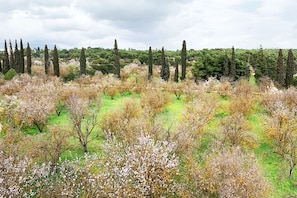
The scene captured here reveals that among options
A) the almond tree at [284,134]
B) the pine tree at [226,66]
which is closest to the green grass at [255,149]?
the almond tree at [284,134]

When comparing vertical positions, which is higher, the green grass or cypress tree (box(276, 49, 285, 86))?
cypress tree (box(276, 49, 285, 86))

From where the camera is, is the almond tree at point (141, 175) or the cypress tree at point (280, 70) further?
the cypress tree at point (280, 70)

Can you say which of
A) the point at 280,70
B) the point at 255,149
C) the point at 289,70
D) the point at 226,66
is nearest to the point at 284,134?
the point at 255,149

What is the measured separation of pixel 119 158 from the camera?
2147 cm

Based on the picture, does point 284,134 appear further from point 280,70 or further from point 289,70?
point 289,70

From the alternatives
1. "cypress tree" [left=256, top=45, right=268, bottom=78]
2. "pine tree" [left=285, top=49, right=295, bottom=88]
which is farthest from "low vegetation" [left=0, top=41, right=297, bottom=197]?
"cypress tree" [left=256, top=45, right=268, bottom=78]

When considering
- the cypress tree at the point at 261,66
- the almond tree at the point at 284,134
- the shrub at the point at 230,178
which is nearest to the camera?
the shrub at the point at 230,178

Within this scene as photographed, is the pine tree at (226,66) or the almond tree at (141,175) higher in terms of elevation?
the pine tree at (226,66)

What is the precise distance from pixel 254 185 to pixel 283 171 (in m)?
9.58

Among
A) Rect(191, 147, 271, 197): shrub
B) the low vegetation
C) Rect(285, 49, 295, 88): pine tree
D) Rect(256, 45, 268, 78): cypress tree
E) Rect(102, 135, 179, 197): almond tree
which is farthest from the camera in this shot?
Rect(256, 45, 268, 78): cypress tree

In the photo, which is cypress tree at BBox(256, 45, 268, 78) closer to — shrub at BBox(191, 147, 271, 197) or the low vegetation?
the low vegetation

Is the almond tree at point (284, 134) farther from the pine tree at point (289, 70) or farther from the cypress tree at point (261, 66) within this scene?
the cypress tree at point (261, 66)

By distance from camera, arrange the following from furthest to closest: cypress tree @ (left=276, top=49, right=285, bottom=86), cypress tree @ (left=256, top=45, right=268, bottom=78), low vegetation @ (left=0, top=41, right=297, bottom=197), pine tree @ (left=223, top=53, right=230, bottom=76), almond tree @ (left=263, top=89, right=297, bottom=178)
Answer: cypress tree @ (left=256, top=45, right=268, bottom=78) → pine tree @ (left=223, top=53, right=230, bottom=76) → cypress tree @ (left=276, top=49, right=285, bottom=86) → almond tree @ (left=263, top=89, right=297, bottom=178) → low vegetation @ (left=0, top=41, right=297, bottom=197)

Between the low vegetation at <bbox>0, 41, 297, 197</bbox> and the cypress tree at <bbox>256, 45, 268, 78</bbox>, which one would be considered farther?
the cypress tree at <bbox>256, 45, 268, 78</bbox>
